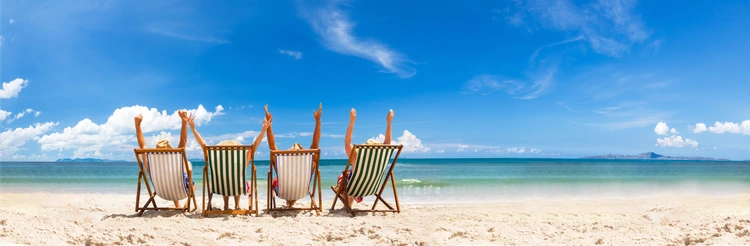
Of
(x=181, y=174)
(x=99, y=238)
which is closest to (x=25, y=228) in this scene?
(x=99, y=238)

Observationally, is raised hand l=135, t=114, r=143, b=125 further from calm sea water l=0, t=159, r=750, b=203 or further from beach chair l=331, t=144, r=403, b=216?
calm sea water l=0, t=159, r=750, b=203

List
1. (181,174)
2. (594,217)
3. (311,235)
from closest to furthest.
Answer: (311,235) → (181,174) → (594,217)

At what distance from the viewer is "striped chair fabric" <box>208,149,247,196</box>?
18.0ft

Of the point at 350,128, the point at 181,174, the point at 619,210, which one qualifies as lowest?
the point at 619,210

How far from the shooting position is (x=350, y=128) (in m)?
5.83

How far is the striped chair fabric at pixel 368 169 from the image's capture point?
18.5 ft

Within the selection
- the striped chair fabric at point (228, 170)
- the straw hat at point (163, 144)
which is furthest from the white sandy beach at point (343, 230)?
the straw hat at point (163, 144)

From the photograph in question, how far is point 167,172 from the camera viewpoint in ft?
18.4

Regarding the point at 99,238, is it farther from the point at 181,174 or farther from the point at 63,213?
the point at 63,213

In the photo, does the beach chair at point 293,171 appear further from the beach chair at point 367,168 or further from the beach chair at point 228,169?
the beach chair at point 367,168

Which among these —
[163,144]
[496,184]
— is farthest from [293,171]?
[496,184]

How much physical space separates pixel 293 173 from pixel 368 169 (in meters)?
0.91

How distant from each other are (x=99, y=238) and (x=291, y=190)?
2242 millimetres

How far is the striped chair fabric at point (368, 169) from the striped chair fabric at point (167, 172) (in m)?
2.02
